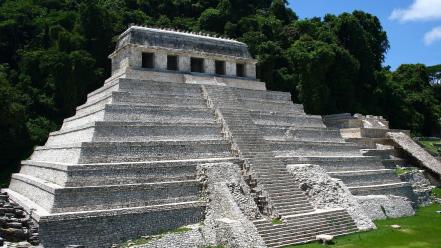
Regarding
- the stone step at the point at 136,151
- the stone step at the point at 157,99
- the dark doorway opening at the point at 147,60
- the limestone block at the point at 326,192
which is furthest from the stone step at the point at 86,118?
the limestone block at the point at 326,192

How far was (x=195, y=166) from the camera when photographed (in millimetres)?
17531

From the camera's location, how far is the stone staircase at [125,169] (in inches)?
567

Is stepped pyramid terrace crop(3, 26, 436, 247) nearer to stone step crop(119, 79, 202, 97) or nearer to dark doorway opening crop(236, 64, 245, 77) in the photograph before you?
stone step crop(119, 79, 202, 97)

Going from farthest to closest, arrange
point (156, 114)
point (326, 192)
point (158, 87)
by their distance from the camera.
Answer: point (158, 87), point (156, 114), point (326, 192)

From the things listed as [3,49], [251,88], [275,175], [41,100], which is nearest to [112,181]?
[275,175]

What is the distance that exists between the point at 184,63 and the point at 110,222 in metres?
11.9

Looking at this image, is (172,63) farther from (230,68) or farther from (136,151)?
(136,151)

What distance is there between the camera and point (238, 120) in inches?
832

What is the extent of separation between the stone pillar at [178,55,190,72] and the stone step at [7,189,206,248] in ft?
32.4

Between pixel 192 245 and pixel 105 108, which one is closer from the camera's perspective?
pixel 192 245

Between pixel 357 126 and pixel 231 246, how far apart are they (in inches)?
884

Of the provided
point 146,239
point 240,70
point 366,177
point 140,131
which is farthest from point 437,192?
point 146,239

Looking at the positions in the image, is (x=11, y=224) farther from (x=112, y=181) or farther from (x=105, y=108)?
(x=105, y=108)

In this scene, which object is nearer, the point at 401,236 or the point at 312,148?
the point at 401,236
